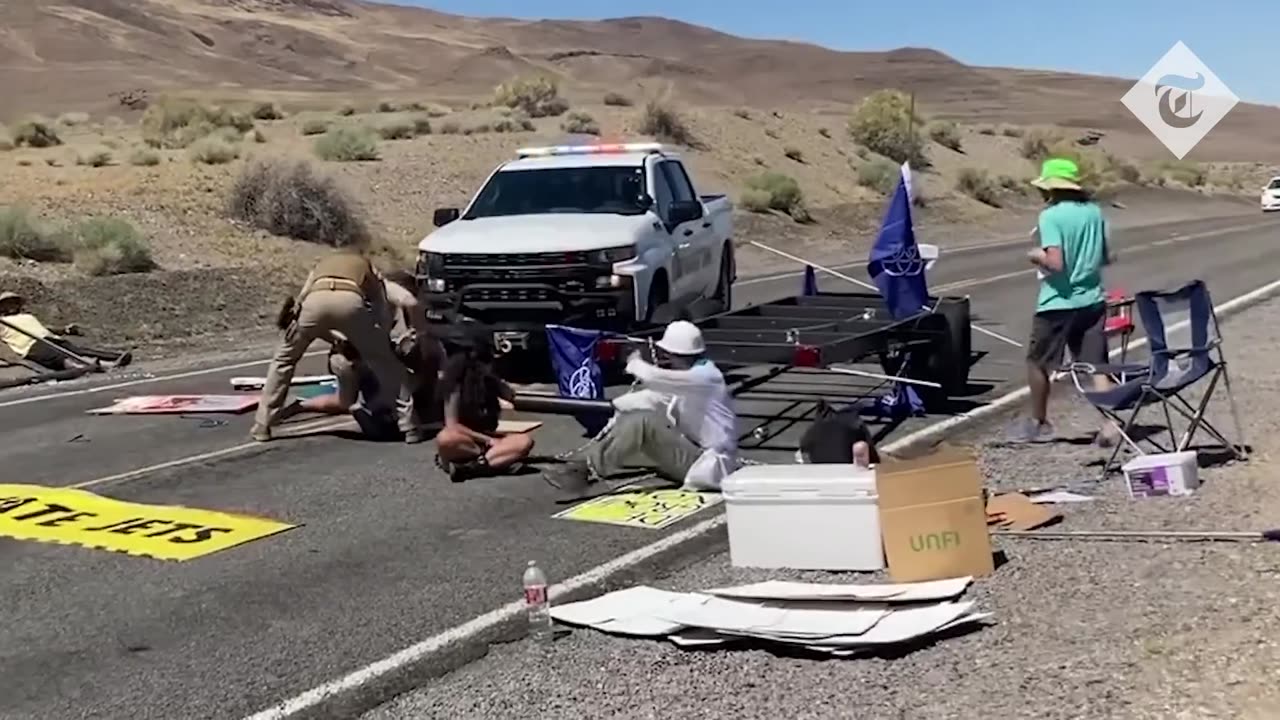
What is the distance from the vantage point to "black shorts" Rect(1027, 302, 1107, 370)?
32.6 ft

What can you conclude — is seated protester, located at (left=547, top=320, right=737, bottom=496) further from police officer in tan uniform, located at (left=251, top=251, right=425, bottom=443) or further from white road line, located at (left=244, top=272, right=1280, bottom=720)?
police officer in tan uniform, located at (left=251, top=251, right=425, bottom=443)

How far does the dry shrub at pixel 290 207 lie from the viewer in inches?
1088

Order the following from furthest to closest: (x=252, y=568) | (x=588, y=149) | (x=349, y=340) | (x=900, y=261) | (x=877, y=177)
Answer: (x=877, y=177) → (x=588, y=149) → (x=900, y=261) → (x=349, y=340) → (x=252, y=568)

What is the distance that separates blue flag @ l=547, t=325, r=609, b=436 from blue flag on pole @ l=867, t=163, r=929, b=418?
2.26m

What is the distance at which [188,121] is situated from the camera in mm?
48625

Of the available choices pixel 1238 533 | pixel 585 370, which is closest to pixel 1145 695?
pixel 1238 533

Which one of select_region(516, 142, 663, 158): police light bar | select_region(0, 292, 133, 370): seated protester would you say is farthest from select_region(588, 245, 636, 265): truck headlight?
select_region(0, 292, 133, 370): seated protester

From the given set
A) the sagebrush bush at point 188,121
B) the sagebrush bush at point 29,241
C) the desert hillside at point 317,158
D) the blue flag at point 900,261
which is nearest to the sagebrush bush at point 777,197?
the desert hillside at point 317,158

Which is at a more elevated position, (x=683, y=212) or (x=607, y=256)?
(x=683, y=212)

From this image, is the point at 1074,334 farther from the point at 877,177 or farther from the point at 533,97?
the point at 533,97

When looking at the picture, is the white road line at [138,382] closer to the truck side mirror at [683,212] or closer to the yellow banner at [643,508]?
the truck side mirror at [683,212]

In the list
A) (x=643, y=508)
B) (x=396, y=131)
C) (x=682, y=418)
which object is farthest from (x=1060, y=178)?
(x=396, y=131)

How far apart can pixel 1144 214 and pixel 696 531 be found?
1883 inches

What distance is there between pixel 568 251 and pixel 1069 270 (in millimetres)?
5116
